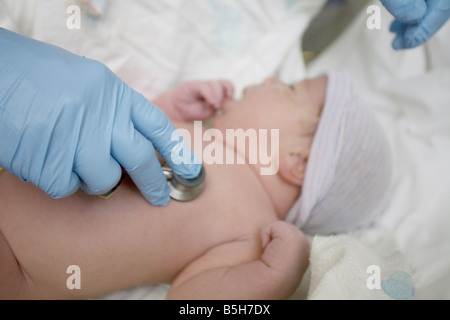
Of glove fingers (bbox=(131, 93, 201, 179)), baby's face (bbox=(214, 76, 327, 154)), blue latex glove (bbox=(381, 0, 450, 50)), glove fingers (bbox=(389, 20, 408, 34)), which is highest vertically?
blue latex glove (bbox=(381, 0, 450, 50))

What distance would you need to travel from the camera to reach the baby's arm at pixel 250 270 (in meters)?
1.02

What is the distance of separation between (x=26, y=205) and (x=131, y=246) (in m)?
0.27

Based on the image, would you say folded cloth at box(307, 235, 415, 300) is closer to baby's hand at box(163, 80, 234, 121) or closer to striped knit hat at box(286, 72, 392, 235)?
striped knit hat at box(286, 72, 392, 235)

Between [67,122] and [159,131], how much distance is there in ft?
0.67

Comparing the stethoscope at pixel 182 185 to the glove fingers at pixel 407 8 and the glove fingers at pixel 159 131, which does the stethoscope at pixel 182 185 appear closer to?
the glove fingers at pixel 159 131

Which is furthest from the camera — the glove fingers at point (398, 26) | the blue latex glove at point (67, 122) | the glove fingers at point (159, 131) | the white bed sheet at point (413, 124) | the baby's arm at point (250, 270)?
Answer: the white bed sheet at point (413, 124)

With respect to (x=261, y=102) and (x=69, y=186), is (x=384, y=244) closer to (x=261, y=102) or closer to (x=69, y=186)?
(x=261, y=102)

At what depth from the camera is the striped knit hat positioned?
1.25m

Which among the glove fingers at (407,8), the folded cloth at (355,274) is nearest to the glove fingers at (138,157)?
the folded cloth at (355,274)

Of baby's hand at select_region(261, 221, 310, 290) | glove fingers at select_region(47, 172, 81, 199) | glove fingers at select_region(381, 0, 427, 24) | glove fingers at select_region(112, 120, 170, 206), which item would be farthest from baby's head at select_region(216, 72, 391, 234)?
glove fingers at select_region(47, 172, 81, 199)

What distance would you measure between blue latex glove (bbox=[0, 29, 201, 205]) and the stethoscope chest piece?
4.4 inches

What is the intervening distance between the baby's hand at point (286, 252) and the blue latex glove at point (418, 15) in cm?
65

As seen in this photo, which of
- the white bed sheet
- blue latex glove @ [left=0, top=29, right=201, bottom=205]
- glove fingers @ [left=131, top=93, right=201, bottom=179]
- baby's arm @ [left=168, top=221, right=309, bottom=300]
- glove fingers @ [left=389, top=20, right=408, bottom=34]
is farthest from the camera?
the white bed sheet

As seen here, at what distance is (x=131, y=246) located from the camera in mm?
1023
